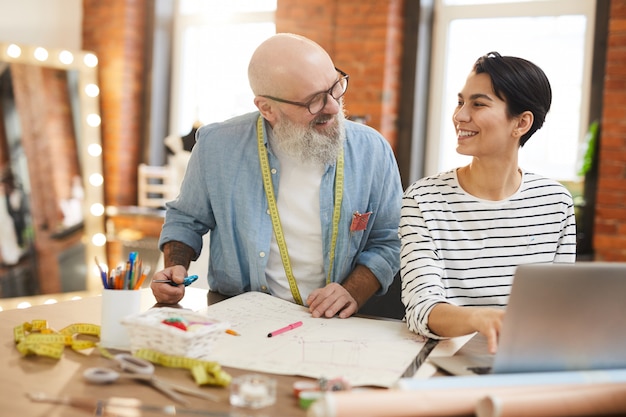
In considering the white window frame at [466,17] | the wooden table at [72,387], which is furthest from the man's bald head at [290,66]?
the white window frame at [466,17]

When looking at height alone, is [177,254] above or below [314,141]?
below

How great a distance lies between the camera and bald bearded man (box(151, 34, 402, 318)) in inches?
86.4

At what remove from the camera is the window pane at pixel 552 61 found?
4228 millimetres

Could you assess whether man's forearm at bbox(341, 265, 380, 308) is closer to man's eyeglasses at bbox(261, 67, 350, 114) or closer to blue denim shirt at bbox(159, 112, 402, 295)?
blue denim shirt at bbox(159, 112, 402, 295)

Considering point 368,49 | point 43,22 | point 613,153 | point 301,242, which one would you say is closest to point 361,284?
point 301,242

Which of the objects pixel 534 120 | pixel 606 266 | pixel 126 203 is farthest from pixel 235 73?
pixel 606 266

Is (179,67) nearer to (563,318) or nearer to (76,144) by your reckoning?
(76,144)

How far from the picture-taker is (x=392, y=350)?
5.18 feet

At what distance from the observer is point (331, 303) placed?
1870 millimetres

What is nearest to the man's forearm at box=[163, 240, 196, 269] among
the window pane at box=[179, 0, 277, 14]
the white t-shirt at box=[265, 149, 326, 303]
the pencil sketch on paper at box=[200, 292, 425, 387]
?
the white t-shirt at box=[265, 149, 326, 303]

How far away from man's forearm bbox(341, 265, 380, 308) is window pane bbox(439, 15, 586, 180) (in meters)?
2.35

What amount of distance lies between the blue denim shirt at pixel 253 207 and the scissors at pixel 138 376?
2.82ft

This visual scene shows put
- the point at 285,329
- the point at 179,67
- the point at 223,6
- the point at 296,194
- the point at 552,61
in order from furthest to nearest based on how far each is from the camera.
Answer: the point at 179,67 < the point at 223,6 < the point at 552,61 < the point at 296,194 < the point at 285,329

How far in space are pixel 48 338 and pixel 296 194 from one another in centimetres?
94
